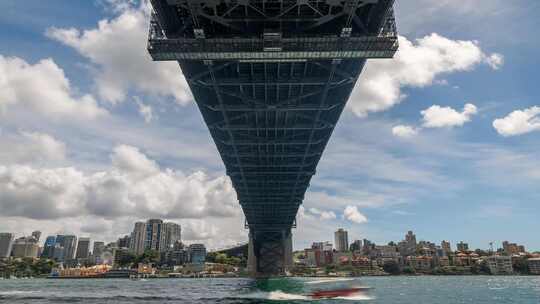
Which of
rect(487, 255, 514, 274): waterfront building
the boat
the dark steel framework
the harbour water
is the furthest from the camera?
rect(487, 255, 514, 274): waterfront building

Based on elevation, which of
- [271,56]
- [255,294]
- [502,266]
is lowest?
[255,294]

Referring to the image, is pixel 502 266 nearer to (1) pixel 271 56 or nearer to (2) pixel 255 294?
(2) pixel 255 294

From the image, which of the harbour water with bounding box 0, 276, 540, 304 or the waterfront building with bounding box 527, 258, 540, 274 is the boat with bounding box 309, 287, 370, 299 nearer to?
the harbour water with bounding box 0, 276, 540, 304

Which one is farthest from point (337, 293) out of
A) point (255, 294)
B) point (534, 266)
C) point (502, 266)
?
Answer: point (534, 266)

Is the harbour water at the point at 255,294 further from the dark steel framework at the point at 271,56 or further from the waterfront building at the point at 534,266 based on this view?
the waterfront building at the point at 534,266

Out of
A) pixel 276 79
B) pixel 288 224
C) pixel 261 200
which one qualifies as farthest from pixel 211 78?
pixel 288 224

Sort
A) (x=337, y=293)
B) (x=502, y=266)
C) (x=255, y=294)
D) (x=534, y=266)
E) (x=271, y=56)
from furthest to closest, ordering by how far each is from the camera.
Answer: (x=502, y=266) → (x=534, y=266) → (x=255, y=294) → (x=337, y=293) → (x=271, y=56)

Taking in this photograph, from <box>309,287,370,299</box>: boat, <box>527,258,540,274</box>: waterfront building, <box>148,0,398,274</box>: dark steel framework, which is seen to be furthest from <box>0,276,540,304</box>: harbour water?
<box>527,258,540,274</box>: waterfront building

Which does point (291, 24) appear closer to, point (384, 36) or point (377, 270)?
point (384, 36)

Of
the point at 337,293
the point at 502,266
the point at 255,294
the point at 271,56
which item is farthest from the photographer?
the point at 502,266
